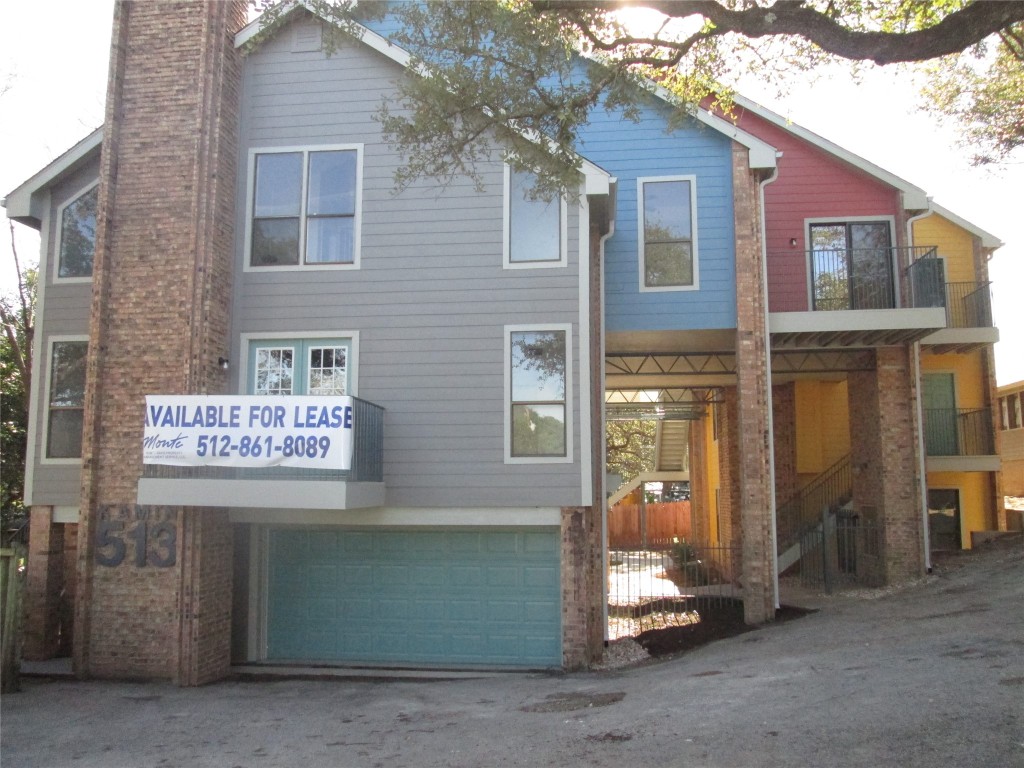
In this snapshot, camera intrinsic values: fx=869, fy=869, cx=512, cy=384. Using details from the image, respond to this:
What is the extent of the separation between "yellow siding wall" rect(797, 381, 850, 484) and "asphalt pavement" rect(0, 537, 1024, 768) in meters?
7.88

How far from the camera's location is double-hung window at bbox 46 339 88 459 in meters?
13.4

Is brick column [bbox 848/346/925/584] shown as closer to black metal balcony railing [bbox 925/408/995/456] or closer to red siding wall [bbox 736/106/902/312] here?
red siding wall [bbox 736/106/902/312]

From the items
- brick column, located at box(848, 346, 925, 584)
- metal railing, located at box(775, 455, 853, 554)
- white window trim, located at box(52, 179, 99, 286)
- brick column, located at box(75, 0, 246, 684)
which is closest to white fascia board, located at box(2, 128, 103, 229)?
white window trim, located at box(52, 179, 99, 286)

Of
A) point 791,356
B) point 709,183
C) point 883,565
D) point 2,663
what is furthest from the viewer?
point 791,356

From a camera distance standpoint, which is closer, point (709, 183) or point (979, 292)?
point (709, 183)

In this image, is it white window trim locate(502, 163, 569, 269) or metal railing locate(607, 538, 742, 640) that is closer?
white window trim locate(502, 163, 569, 269)

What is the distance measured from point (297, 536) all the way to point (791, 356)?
1037cm

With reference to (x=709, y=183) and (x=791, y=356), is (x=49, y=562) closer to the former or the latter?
(x=709, y=183)

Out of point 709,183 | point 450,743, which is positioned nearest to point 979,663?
point 450,743

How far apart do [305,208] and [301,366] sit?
2372 mm

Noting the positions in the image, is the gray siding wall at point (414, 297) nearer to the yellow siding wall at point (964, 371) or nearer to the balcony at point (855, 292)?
the balcony at point (855, 292)

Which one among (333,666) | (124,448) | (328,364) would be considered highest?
(328,364)

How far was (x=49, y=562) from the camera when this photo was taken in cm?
1319

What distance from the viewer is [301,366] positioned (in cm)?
1280
